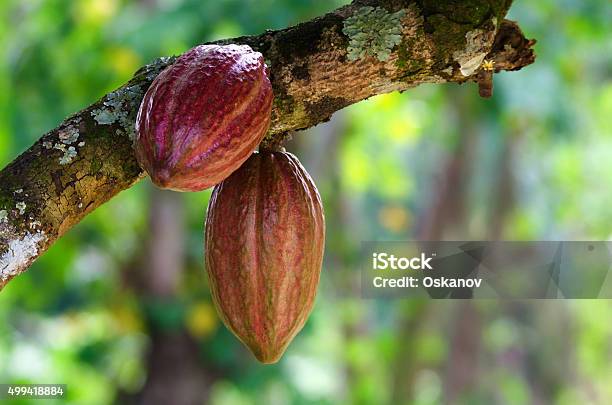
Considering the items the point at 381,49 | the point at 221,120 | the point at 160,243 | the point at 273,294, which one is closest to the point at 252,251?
the point at 273,294

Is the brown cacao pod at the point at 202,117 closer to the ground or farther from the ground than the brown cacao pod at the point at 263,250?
farther from the ground

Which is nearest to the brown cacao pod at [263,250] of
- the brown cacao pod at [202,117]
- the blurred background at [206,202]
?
the brown cacao pod at [202,117]

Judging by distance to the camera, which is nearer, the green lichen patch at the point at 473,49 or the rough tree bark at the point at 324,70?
the rough tree bark at the point at 324,70

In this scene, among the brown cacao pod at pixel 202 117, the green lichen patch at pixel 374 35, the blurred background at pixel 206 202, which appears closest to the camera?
the brown cacao pod at pixel 202 117

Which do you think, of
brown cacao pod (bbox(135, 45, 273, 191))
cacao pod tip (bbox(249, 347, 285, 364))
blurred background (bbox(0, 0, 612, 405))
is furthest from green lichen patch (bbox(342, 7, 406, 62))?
blurred background (bbox(0, 0, 612, 405))

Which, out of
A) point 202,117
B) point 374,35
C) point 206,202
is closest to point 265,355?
point 202,117

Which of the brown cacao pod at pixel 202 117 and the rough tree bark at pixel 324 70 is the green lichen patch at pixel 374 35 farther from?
the brown cacao pod at pixel 202 117

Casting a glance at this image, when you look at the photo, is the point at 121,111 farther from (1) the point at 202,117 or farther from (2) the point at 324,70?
(2) the point at 324,70

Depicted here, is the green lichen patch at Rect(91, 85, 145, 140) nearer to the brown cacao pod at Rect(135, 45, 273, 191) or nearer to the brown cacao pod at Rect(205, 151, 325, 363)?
the brown cacao pod at Rect(135, 45, 273, 191)

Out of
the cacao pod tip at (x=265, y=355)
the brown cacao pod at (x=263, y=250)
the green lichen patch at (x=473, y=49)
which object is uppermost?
the green lichen patch at (x=473, y=49)
